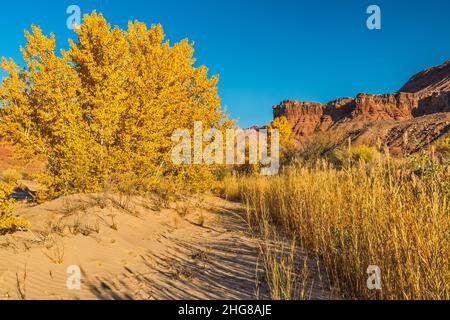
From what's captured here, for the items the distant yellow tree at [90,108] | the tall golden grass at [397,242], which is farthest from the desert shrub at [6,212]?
the tall golden grass at [397,242]

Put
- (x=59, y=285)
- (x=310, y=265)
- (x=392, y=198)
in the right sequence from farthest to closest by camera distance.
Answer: (x=310, y=265) < (x=59, y=285) < (x=392, y=198)

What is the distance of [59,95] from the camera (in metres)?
7.06

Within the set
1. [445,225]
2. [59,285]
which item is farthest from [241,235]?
[445,225]

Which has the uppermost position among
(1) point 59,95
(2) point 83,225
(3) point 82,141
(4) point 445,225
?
(1) point 59,95

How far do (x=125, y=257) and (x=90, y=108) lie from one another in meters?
4.02

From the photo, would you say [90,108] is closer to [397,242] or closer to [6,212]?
[6,212]

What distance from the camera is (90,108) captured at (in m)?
7.26

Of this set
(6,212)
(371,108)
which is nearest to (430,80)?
(371,108)

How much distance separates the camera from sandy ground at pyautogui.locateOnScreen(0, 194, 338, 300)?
11.0 ft

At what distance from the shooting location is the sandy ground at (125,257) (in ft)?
11.0

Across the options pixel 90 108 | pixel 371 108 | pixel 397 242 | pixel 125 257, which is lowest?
pixel 125 257

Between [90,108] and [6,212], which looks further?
[90,108]
